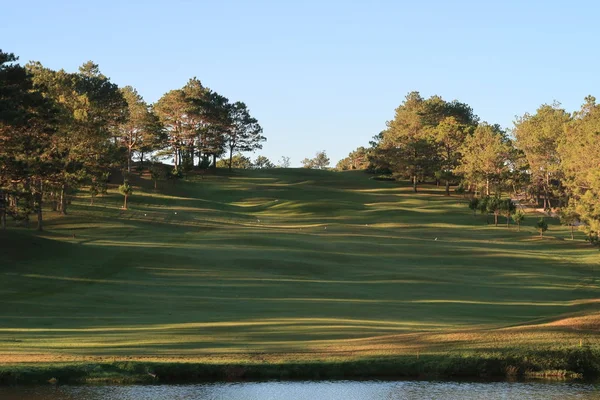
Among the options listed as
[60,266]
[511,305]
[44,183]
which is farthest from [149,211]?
[511,305]

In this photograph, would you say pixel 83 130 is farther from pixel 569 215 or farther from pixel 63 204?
pixel 569 215

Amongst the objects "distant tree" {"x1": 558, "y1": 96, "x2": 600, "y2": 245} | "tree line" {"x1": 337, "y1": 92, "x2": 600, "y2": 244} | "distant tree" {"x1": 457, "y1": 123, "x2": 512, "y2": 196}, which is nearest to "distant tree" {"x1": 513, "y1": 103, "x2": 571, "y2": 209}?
"tree line" {"x1": 337, "y1": 92, "x2": 600, "y2": 244}

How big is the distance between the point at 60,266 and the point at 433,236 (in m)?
41.4

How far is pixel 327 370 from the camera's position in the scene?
26.1 meters

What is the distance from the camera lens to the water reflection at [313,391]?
77.9ft

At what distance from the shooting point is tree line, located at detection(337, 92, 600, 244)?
302 ft

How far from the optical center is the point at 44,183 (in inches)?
2498

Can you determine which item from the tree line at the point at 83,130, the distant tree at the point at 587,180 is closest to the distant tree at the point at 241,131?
the tree line at the point at 83,130

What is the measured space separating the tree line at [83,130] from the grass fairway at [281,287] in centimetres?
407

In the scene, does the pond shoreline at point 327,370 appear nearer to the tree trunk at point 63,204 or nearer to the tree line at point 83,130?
the tree line at point 83,130

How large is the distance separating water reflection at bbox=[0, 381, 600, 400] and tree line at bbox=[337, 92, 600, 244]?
5505 cm

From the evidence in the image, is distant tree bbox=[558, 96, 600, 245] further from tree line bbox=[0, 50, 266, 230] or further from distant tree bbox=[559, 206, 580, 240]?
tree line bbox=[0, 50, 266, 230]

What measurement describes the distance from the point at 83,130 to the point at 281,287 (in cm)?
3973

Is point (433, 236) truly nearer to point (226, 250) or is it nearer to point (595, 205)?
point (595, 205)
